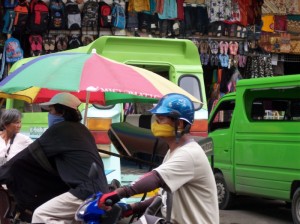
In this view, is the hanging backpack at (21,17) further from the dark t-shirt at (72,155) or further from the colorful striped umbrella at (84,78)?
the dark t-shirt at (72,155)

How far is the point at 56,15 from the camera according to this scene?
1259 centimetres

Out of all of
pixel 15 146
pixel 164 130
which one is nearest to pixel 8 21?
pixel 15 146

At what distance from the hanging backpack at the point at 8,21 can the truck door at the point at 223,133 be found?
4968 millimetres

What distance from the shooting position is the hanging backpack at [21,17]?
482 inches

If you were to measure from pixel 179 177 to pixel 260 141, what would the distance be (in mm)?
5745

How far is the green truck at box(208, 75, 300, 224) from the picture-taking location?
26.6 ft

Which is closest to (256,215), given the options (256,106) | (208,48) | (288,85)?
(256,106)

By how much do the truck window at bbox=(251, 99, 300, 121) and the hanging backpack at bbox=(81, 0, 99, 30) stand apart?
4.98 m

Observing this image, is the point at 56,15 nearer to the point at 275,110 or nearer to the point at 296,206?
the point at 275,110

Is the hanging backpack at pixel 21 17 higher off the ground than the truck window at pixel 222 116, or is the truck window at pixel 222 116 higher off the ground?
the hanging backpack at pixel 21 17

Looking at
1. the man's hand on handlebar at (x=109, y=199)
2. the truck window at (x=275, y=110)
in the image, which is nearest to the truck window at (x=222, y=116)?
the truck window at (x=275, y=110)

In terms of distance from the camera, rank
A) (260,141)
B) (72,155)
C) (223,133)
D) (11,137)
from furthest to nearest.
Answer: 1. (223,133)
2. (260,141)
3. (11,137)
4. (72,155)

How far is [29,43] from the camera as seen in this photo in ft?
41.2

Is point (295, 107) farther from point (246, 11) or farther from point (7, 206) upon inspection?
point (246, 11)
